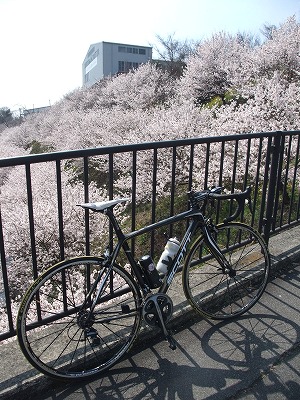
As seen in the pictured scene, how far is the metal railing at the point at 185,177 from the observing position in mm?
2786

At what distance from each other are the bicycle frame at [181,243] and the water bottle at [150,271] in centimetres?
3

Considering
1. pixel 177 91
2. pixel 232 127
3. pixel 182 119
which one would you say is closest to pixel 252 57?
pixel 177 91

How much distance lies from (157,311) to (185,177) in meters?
9.16

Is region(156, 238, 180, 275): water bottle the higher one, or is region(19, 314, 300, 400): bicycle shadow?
region(156, 238, 180, 275): water bottle

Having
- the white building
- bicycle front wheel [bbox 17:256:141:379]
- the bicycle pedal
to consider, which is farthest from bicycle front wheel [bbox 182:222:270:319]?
the white building

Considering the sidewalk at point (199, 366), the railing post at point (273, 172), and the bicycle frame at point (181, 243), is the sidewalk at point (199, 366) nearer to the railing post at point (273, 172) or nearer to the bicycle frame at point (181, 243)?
the bicycle frame at point (181, 243)

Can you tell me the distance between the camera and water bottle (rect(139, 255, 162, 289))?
2281mm

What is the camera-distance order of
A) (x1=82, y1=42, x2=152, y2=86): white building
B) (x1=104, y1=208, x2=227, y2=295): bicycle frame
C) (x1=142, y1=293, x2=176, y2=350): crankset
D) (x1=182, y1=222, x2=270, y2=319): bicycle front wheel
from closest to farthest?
(x1=104, y1=208, x2=227, y2=295): bicycle frame → (x1=142, y1=293, x2=176, y2=350): crankset → (x1=182, y1=222, x2=270, y2=319): bicycle front wheel → (x1=82, y1=42, x2=152, y2=86): white building

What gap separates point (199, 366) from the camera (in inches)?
88.9

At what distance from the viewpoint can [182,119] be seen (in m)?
12.3

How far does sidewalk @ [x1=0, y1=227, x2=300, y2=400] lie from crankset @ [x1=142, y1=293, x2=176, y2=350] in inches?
7.2

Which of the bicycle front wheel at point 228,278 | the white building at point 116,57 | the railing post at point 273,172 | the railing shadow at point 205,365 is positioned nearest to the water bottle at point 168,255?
the bicycle front wheel at point 228,278

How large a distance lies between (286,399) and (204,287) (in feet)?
3.78

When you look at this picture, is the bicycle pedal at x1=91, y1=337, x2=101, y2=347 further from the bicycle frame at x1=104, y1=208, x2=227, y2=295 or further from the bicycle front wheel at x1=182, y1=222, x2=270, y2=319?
the bicycle front wheel at x1=182, y1=222, x2=270, y2=319
